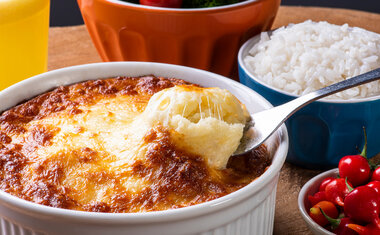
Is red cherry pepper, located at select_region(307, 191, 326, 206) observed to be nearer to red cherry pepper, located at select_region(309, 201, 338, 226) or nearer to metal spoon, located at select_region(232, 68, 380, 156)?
red cherry pepper, located at select_region(309, 201, 338, 226)

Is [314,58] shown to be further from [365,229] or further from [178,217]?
[178,217]

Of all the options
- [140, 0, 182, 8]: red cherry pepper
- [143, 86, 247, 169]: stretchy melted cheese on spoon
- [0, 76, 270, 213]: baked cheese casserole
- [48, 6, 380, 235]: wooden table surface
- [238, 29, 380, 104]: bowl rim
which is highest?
[143, 86, 247, 169]: stretchy melted cheese on spoon

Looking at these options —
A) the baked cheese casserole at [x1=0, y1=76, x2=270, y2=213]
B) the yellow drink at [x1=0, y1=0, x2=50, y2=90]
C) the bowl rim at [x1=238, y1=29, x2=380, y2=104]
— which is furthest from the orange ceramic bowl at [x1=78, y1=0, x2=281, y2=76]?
the baked cheese casserole at [x1=0, y1=76, x2=270, y2=213]

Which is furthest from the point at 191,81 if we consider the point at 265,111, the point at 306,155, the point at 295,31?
the point at 295,31

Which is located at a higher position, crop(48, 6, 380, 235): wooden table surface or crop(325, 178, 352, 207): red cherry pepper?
crop(325, 178, 352, 207): red cherry pepper

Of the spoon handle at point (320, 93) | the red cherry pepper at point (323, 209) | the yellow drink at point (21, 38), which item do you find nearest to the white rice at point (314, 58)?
the spoon handle at point (320, 93)

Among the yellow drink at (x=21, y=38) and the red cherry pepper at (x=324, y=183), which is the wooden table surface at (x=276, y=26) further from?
the yellow drink at (x=21, y=38)

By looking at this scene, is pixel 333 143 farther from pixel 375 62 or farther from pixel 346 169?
pixel 375 62
